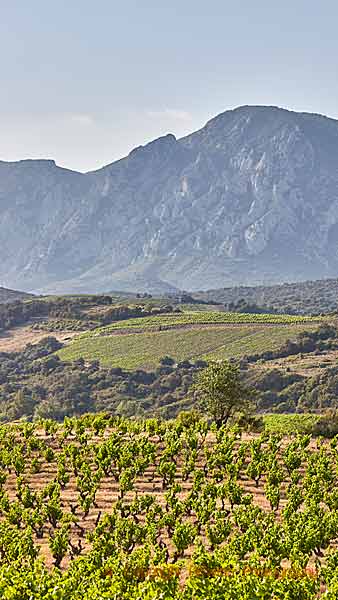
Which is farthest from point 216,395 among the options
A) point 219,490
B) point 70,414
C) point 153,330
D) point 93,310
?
point 93,310

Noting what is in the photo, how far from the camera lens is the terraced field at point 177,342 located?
12169 centimetres

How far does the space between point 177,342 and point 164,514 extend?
99.9m

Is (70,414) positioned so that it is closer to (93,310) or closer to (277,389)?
(277,389)

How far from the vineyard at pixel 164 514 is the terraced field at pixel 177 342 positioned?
74.3 m

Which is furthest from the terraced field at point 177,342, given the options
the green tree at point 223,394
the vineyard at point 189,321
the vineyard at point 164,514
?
the vineyard at point 164,514

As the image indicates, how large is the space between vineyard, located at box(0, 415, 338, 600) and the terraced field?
74.3 metres

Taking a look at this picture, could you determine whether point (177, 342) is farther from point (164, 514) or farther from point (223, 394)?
point (164, 514)

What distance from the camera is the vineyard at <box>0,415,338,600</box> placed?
18312 mm

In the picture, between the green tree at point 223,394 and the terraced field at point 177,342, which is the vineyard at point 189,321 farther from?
the green tree at point 223,394

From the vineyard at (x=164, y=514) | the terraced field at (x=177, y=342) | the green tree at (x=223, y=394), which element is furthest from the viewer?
the terraced field at (x=177, y=342)

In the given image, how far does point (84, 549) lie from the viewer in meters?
26.7

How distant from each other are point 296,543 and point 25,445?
22.5 m

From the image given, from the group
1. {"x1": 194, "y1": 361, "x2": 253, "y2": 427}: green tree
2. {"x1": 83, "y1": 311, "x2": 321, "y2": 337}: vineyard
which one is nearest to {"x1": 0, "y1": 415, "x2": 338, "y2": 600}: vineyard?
{"x1": 194, "y1": 361, "x2": 253, "y2": 427}: green tree

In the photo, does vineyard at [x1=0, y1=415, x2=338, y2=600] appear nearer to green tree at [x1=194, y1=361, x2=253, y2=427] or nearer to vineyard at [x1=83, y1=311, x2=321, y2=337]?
green tree at [x1=194, y1=361, x2=253, y2=427]
